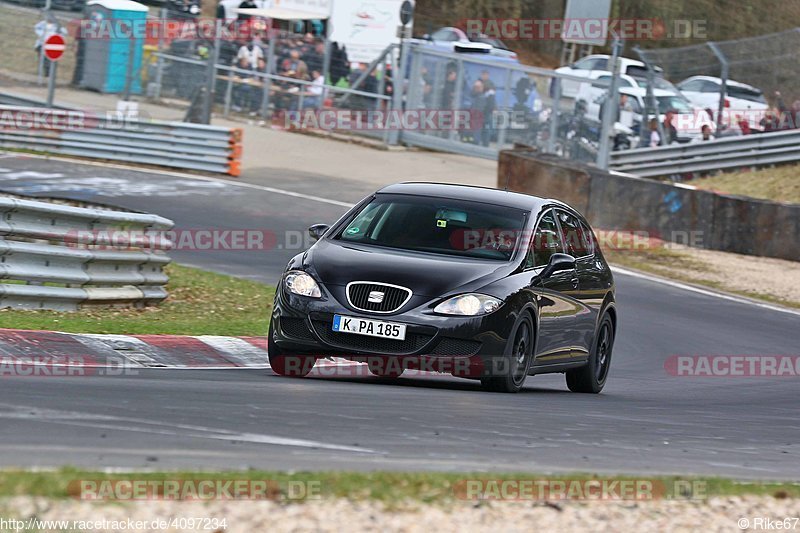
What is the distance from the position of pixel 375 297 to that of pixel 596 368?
3.16 metres

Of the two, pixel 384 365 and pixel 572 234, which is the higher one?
pixel 572 234

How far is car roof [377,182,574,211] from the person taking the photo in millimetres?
10734

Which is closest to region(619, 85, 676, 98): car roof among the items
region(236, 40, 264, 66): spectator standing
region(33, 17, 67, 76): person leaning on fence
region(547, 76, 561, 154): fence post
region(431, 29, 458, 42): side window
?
region(547, 76, 561, 154): fence post

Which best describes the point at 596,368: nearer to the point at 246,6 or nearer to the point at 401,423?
the point at 401,423

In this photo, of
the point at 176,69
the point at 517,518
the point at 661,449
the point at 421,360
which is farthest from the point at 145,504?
the point at 176,69

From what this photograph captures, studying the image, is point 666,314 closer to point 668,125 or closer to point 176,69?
point 668,125

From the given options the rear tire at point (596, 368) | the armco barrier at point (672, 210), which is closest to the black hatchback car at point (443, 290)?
the rear tire at point (596, 368)

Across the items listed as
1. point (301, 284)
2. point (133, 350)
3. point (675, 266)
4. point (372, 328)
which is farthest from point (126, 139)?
point (372, 328)

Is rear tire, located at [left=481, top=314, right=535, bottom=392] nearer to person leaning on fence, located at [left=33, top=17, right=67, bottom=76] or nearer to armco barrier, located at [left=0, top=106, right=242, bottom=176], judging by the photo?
armco barrier, located at [left=0, top=106, right=242, bottom=176]

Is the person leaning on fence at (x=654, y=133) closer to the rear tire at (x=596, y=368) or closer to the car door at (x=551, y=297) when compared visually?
the rear tire at (x=596, y=368)

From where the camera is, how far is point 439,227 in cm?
1038

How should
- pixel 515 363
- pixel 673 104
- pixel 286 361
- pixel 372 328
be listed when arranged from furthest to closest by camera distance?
pixel 673 104
pixel 286 361
pixel 515 363
pixel 372 328

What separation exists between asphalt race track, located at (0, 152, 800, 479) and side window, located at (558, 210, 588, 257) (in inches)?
46.1

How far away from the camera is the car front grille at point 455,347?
30.5 feet
